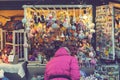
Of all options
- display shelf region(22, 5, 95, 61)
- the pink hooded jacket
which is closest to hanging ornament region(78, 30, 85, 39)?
display shelf region(22, 5, 95, 61)

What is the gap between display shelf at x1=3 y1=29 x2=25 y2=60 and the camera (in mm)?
8883

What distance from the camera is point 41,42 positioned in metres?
8.19

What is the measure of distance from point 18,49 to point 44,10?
1284mm

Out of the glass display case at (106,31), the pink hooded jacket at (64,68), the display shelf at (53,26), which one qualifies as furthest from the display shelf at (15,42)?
the pink hooded jacket at (64,68)

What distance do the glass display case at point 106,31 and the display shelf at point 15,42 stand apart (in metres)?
1.90

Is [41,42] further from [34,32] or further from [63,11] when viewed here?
[63,11]

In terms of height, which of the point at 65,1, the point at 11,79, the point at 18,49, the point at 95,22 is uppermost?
the point at 65,1

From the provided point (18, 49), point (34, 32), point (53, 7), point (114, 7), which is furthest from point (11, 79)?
point (114, 7)

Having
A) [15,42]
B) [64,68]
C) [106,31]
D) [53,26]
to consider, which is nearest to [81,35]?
[53,26]

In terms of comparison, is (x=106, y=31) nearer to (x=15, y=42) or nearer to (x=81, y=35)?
(x=81, y=35)

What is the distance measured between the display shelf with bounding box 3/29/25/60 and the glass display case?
74.9 inches

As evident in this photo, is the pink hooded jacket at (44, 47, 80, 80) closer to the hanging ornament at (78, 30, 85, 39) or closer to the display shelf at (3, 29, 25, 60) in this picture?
the hanging ornament at (78, 30, 85, 39)

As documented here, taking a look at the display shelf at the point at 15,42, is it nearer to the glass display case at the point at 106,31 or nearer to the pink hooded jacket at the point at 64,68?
the glass display case at the point at 106,31

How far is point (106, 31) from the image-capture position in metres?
8.63
